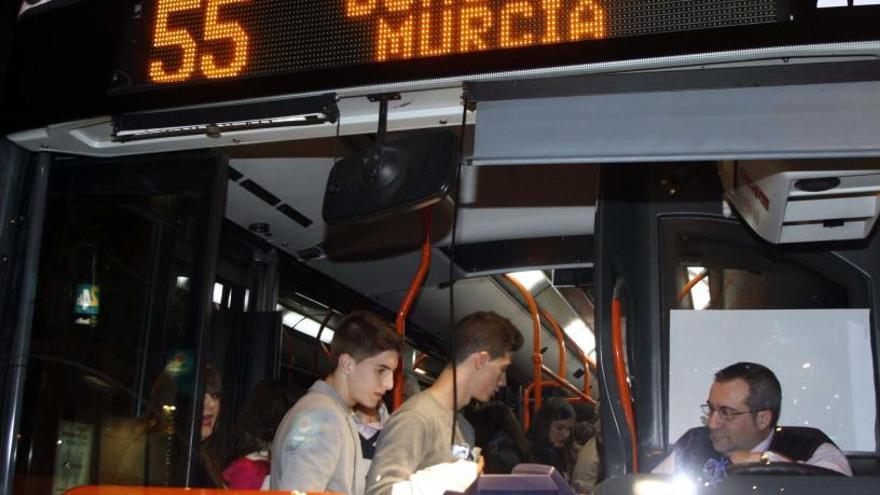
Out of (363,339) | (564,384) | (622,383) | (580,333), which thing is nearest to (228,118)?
(363,339)

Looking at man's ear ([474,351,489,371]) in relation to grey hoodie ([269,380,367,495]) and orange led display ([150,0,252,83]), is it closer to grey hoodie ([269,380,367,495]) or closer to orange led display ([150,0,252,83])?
grey hoodie ([269,380,367,495])

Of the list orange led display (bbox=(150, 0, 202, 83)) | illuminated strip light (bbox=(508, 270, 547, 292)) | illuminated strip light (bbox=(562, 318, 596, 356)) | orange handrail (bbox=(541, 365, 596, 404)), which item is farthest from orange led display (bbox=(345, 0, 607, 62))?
illuminated strip light (bbox=(562, 318, 596, 356))

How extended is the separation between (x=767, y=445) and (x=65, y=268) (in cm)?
233

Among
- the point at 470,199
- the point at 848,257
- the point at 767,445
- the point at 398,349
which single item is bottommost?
the point at 767,445

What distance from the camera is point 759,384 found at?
3.45 m

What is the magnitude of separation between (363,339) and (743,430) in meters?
1.35

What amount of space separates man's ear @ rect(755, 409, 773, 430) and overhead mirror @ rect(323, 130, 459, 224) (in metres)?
1.49

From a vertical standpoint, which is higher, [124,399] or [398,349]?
[398,349]

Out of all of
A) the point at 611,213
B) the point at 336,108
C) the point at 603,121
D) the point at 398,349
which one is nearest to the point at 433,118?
the point at 336,108

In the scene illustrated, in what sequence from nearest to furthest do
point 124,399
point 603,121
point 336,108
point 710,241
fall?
point 603,121
point 336,108
point 124,399
point 710,241

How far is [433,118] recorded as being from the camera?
2.92 meters

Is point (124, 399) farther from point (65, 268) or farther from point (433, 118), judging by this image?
point (433, 118)

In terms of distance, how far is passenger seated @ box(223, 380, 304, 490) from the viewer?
3881 millimetres

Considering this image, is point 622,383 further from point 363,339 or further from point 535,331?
point 535,331
